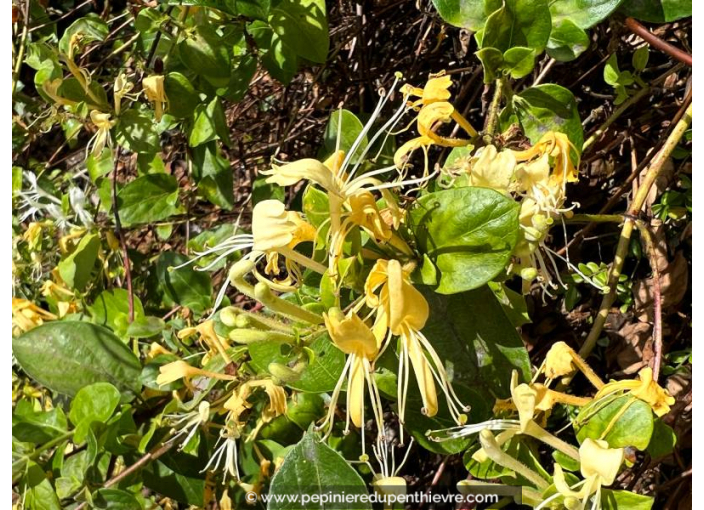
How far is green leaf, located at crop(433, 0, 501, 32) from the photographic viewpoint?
0.79 meters

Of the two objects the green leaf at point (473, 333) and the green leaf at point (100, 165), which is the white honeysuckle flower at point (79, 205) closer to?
the green leaf at point (100, 165)

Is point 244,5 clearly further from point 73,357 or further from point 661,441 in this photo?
point 661,441

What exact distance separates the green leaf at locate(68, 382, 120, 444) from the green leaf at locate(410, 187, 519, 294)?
53 cm

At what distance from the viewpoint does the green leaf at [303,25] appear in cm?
99

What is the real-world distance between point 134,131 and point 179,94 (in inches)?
3.9

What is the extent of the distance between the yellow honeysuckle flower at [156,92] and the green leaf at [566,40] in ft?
1.78

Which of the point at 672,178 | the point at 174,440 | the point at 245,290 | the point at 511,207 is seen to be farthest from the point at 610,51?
the point at 174,440

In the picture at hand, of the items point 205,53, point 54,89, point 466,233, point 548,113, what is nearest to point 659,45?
point 548,113

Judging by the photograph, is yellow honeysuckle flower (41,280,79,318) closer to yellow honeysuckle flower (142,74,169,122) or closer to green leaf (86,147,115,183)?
green leaf (86,147,115,183)

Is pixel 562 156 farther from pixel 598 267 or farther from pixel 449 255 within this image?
pixel 598 267

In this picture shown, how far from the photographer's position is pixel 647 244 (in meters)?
0.87

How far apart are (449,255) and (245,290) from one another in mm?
189

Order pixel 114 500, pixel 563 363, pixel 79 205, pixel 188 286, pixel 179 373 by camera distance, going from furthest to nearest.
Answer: pixel 79 205 < pixel 188 286 < pixel 114 500 < pixel 179 373 < pixel 563 363

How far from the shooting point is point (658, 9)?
81 cm
